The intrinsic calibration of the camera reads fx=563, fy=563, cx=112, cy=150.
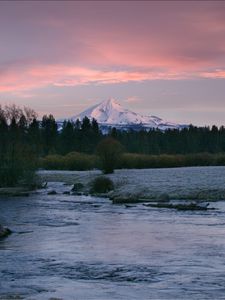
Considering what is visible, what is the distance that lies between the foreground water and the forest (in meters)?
29.5

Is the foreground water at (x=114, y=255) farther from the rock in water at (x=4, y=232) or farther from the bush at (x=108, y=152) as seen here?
the bush at (x=108, y=152)

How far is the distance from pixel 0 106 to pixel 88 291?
75.0 m

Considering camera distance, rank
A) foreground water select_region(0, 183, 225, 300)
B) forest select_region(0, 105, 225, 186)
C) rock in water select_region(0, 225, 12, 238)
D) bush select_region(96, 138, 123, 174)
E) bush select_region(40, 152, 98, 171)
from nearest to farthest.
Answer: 1. foreground water select_region(0, 183, 225, 300)
2. rock in water select_region(0, 225, 12, 238)
3. forest select_region(0, 105, 225, 186)
4. bush select_region(96, 138, 123, 174)
5. bush select_region(40, 152, 98, 171)

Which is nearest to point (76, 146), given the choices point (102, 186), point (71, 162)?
point (71, 162)

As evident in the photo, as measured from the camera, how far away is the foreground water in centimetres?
1531

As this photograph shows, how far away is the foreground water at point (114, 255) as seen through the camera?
15.3m

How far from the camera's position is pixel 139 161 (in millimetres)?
89812

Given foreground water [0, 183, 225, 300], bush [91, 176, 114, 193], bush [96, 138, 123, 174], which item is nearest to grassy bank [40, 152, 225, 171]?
bush [96, 138, 123, 174]

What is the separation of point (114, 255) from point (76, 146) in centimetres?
11802

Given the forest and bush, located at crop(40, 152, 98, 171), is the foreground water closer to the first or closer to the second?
the forest

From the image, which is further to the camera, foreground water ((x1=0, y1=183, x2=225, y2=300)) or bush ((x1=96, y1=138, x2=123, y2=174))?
bush ((x1=96, y1=138, x2=123, y2=174))

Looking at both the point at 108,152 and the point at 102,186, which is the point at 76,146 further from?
the point at 102,186

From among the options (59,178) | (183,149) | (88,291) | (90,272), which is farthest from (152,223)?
(183,149)

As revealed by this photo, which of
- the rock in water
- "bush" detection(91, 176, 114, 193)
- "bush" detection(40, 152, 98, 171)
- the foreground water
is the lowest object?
the foreground water
